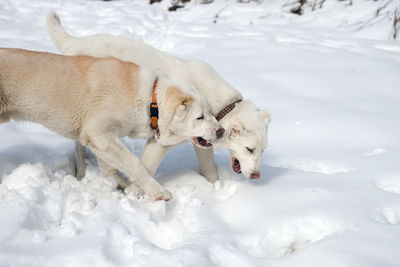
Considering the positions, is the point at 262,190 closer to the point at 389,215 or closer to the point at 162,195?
the point at 162,195

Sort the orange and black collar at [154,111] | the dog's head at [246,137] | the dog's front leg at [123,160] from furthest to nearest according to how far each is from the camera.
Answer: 1. the dog's head at [246,137]
2. the orange and black collar at [154,111]
3. the dog's front leg at [123,160]

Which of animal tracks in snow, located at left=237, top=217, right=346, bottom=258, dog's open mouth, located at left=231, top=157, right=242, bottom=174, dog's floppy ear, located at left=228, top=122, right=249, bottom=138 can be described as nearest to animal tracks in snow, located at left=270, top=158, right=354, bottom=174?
dog's open mouth, located at left=231, top=157, right=242, bottom=174

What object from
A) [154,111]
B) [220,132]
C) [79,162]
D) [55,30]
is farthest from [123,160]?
[55,30]

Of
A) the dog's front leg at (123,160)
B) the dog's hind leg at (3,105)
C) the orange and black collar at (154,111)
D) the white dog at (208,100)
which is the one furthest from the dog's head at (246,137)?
Result: the dog's hind leg at (3,105)

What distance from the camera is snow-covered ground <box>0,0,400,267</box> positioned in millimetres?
2238

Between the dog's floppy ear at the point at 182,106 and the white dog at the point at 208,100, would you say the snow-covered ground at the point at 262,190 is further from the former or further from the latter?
the dog's floppy ear at the point at 182,106

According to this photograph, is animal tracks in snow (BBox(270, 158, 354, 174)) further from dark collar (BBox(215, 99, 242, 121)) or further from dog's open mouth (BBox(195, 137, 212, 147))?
dog's open mouth (BBox(195, 137, 212, 147))

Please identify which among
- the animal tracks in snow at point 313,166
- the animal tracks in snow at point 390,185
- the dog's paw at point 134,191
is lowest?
the animal tracks in snow at point 313,166

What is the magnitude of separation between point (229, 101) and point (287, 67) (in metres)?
3.06

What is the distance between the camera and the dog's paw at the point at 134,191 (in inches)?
130

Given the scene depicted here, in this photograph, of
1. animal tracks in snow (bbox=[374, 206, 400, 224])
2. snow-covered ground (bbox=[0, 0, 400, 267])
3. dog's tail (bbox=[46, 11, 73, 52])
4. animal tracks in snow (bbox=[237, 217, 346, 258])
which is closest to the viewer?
snow-covered ground (bbox=[0, 0, 400, 267])

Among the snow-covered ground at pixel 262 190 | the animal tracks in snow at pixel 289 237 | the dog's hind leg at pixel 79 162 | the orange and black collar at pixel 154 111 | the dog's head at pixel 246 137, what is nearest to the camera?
the snow-covered ground at pixel 262 190

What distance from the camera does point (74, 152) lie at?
3.92 metres

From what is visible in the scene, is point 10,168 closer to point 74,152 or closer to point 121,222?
point 74,152
